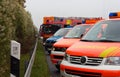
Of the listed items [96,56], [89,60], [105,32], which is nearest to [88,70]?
[89,60]

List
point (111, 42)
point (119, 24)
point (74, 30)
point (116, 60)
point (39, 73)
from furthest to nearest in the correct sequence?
point (74, 30) → point (39, 73) → point (119, 24) → point (111, 42) → point (116, 60)

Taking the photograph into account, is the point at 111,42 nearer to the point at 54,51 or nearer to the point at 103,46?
the point at 103,46

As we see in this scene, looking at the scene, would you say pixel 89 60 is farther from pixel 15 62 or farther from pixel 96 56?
pixel 15 62

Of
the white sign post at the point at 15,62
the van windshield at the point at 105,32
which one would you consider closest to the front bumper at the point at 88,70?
the van windshield at the point at 105,32

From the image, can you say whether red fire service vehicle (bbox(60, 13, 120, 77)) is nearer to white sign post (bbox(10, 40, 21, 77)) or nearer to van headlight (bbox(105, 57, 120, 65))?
van headlight (bbox(105, 57, 120, 65))

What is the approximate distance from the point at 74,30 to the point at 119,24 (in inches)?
236

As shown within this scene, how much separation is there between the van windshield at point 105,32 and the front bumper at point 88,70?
1.09 m

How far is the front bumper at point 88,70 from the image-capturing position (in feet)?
29.1

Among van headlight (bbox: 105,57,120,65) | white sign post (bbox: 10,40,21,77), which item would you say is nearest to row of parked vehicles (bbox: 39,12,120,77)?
van headlight (bbox: 105,57,120,65)

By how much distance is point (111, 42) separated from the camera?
387 inches

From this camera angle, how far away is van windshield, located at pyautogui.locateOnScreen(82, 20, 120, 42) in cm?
1012

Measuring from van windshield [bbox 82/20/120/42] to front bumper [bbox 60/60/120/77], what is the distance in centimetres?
109

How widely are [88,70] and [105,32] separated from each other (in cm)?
167

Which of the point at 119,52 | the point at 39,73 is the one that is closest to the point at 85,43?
the point at 119,52
